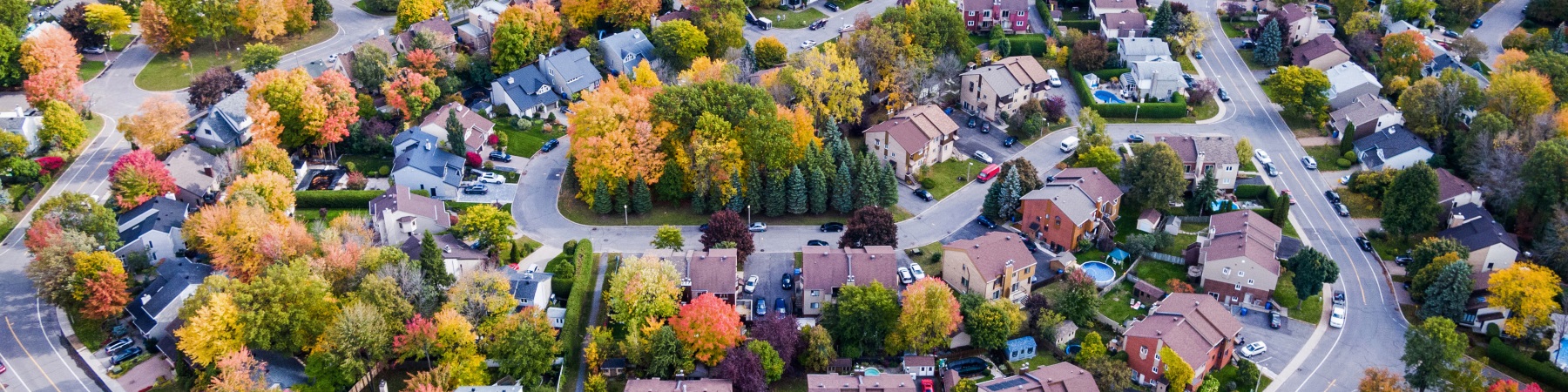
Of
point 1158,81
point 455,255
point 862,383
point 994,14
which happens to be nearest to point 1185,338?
point 862,383

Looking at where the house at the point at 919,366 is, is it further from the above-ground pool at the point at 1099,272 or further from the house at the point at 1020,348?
the above-ground pool at the point at 1099,272

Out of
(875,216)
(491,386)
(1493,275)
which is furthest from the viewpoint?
(875,216)

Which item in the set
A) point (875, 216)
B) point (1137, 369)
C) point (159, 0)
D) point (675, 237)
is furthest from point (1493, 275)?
point (159, 0)

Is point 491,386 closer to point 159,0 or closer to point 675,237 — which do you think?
point 675,237

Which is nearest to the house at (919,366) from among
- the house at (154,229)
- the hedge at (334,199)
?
the hedge at (334,199)

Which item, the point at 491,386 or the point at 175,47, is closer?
the point at 491,386
